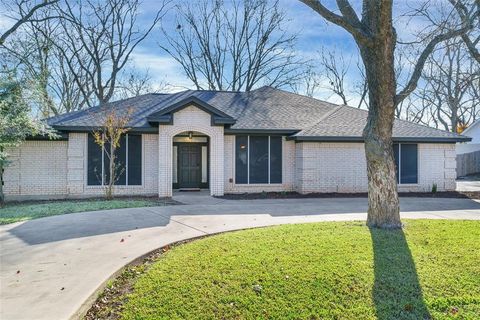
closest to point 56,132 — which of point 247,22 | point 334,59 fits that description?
point 247,22

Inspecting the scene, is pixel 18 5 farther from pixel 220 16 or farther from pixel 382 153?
pixel 382 153

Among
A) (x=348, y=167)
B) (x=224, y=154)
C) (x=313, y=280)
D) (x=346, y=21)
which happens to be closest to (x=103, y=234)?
(x=313, y=280)

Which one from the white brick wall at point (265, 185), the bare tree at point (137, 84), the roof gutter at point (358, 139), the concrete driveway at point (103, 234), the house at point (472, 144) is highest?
the bare tree at point (137, 84)

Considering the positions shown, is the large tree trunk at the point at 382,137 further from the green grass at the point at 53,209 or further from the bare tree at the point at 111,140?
the bare tree at the point at 111,140

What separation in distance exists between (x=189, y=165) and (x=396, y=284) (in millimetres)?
12535

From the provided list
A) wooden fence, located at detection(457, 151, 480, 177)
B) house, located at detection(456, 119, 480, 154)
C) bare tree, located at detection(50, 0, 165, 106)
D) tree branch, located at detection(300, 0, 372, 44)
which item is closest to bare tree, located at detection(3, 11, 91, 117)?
bare tree, located at detection(50, 0, 165, 106)

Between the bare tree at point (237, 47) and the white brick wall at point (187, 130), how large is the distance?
18108mm

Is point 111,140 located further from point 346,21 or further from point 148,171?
point 346,21

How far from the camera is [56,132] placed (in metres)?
13.5

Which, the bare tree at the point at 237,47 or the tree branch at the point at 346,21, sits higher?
the bare tree at the point at 237,47

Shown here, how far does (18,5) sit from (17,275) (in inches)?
814

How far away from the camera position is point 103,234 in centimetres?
754

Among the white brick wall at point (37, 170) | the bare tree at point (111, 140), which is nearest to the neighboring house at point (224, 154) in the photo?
the white brick wall at point (37, 170)

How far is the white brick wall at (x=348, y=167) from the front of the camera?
15016 mm
